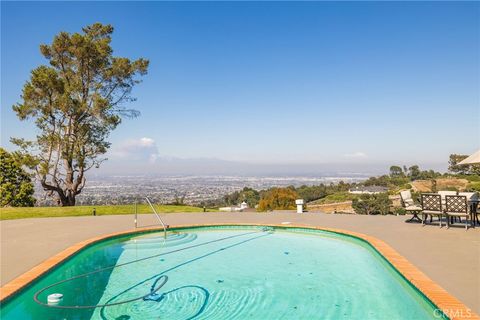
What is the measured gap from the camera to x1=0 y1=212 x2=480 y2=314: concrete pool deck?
4543 mm

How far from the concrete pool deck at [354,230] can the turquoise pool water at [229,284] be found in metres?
0.51

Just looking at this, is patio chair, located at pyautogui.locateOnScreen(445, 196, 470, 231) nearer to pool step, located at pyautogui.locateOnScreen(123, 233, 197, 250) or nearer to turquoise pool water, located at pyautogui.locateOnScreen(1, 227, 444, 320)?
turquoise pool water, located at pyautogui.locateOnScreen(1, 227, 444, 320)

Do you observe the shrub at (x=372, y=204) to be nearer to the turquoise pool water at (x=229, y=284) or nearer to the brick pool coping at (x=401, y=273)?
the turquoise pool water at (x=229, y=284)

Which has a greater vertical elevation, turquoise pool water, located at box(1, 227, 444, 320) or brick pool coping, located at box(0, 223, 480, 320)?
brick pool coping, located at box(0, 223, 480, 320)

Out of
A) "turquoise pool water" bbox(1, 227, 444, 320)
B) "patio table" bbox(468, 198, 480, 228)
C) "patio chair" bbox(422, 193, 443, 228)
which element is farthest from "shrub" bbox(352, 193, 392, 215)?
"turquoise pool water" bbox(1, 227, 444, 320)

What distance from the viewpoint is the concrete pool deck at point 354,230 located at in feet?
14.9

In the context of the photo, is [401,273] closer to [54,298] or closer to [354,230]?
[354,230]

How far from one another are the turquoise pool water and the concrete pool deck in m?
0.51

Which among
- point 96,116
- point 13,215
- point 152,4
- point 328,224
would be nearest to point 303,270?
point 328,224

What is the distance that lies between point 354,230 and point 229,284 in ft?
15.2

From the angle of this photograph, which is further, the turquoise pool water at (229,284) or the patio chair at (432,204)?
the patio chair at (432,204)

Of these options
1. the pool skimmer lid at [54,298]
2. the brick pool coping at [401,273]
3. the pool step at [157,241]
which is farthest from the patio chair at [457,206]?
the pool skimmer lid at [54,298]

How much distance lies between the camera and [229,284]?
5.13m

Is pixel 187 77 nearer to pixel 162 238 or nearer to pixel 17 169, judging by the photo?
pixel 17 169
